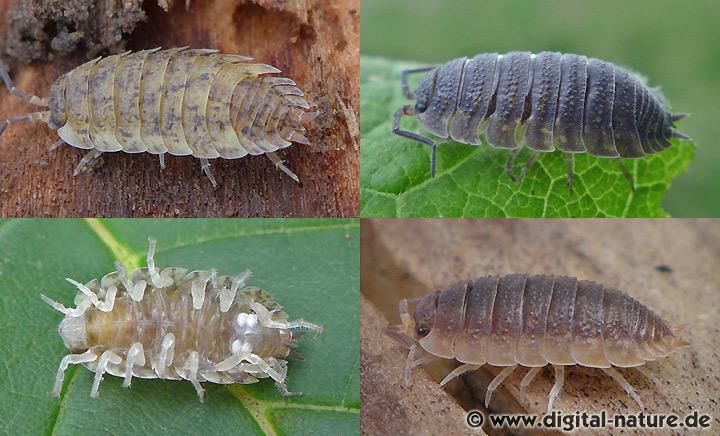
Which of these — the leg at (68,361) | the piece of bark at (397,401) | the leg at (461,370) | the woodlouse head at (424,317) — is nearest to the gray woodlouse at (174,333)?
the leg at (68,361)

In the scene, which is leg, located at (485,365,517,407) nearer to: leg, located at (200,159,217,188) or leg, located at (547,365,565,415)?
leg, located at (547,365,565,415)

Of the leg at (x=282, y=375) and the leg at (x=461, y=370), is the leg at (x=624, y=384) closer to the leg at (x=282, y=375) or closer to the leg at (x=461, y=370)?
the leg at (x=461, y=370)

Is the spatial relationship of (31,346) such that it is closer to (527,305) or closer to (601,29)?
(527,305)

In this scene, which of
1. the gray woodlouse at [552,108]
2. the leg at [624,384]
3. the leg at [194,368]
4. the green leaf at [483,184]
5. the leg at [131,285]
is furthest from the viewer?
the green leaf at [483,184]

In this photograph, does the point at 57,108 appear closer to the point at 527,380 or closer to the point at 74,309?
the point at 74,309

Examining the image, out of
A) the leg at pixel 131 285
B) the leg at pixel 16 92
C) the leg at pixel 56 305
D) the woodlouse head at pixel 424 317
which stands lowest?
the woodlouse head at pixel 424 317

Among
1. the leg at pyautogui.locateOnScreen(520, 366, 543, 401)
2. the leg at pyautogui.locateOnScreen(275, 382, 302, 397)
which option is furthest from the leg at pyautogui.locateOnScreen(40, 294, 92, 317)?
the leg at pyautogui.locateOnScreen(520, 366, 543, 401)
